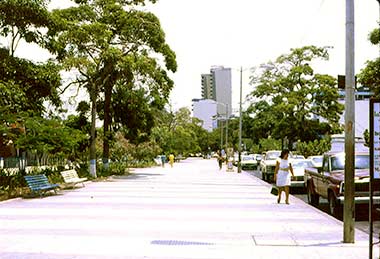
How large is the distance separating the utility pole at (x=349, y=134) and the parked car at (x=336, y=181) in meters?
3.07

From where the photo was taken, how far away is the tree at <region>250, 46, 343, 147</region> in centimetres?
5681

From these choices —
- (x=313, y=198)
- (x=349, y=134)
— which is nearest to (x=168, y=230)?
(x=349, y=134)

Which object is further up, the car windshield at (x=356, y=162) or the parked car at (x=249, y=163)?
the car windshield at (x=356, y=162)

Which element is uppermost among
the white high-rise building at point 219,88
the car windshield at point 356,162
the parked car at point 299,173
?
the white high-rise building at point 219,88

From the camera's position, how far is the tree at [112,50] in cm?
2891

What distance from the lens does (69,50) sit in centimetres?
2953

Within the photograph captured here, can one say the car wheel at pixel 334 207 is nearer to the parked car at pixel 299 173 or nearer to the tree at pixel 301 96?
the parked car at pixel 299 173

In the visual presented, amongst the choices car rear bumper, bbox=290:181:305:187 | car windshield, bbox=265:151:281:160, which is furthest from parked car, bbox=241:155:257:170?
car rear bumper, bbox=290:181:305:187

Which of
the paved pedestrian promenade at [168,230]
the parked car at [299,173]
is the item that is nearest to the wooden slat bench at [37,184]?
the paved pedestrian promenade at [168,230]

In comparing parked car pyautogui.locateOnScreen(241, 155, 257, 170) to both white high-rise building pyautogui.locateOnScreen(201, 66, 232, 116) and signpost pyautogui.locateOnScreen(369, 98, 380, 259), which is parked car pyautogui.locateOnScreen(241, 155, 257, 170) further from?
white high-rise building pyautogui.locateOnScreen(201, 66, 232, 116)

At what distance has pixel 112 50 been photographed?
29.3 m

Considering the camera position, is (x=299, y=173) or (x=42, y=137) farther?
(x=299, y=173)

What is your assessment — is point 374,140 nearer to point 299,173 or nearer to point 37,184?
point 37,184

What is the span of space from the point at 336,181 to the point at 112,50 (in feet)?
58.9
